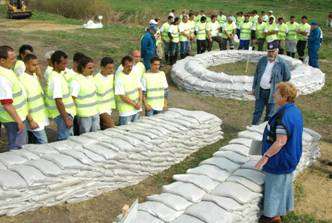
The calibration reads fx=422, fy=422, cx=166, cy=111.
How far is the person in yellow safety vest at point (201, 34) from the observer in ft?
47.2

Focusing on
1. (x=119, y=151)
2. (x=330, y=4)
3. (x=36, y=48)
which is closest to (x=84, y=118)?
(x=119, y=151)

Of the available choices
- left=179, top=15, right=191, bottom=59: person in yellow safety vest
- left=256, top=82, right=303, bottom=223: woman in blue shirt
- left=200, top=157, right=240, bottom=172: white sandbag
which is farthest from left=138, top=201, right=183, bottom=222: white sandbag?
left=179, top=15, right=191, bottom=59: person in yellow safety vest

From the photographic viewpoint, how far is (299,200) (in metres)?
5.60

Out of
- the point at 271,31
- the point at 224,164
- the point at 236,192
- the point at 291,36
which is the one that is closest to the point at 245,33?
the point at 271,31

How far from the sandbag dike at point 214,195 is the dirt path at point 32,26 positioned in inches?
629

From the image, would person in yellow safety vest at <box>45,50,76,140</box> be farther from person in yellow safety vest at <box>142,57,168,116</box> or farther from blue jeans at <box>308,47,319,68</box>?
blue jeans at <box>308,47,319,68</box>

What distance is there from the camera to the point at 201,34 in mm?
14602

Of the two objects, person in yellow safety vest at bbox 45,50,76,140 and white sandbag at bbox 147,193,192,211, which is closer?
white sandbag at bbox 147,193,192,211

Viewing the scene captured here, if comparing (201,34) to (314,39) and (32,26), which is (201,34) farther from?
(32,26)

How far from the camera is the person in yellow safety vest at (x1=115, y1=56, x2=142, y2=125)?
21.3 ft

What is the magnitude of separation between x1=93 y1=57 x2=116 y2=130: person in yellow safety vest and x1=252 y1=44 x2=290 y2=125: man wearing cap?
8.65ft

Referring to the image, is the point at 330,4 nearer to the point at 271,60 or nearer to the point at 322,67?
the point at 322,67

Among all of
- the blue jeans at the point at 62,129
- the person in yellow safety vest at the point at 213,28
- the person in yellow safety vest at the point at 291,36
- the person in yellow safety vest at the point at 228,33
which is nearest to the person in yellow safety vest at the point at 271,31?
the person in yellow safety vest at the point at 291,36

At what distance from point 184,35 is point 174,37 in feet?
1.71
